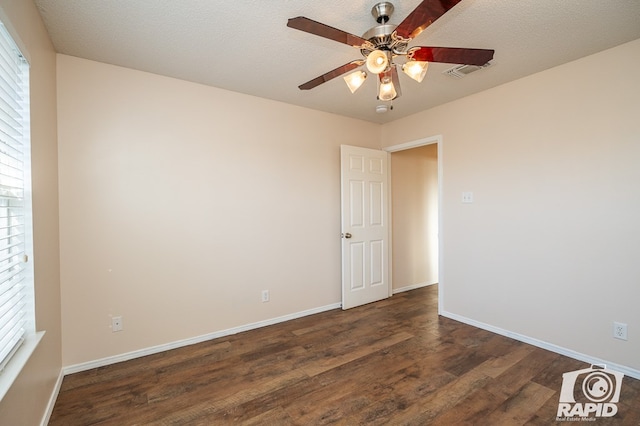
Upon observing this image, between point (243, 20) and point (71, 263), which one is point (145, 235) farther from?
point (243, 20)

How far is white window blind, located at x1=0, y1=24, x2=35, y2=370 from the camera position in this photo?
1.35 meters

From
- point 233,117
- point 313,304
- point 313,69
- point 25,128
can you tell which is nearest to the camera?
point 25,128

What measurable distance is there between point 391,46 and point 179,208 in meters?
2.22

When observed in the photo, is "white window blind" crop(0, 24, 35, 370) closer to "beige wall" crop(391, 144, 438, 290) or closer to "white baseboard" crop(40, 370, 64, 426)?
"white baseboard" crop(40, 370, 64, 426)

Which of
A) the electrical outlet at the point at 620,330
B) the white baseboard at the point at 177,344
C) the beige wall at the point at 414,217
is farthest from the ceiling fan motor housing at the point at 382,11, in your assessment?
the white baseboard at the point at 177,344

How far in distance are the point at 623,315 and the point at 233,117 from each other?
376 centimetres

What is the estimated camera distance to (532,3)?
5.73 feet

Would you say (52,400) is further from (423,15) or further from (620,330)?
(620,330)

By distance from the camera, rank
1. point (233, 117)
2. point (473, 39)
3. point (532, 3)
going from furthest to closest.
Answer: point (233, 117), point (473, 39), point (532, 3)

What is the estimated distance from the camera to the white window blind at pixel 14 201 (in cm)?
135

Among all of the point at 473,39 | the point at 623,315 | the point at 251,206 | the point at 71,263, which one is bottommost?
the point at 623,315

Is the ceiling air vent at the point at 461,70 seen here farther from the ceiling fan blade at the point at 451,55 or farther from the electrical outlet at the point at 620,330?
the electrical outlet at the point at 620,330

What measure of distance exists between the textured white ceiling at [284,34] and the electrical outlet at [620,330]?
2.13 metres

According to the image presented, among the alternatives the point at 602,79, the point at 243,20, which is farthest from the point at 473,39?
the point at 243,20
